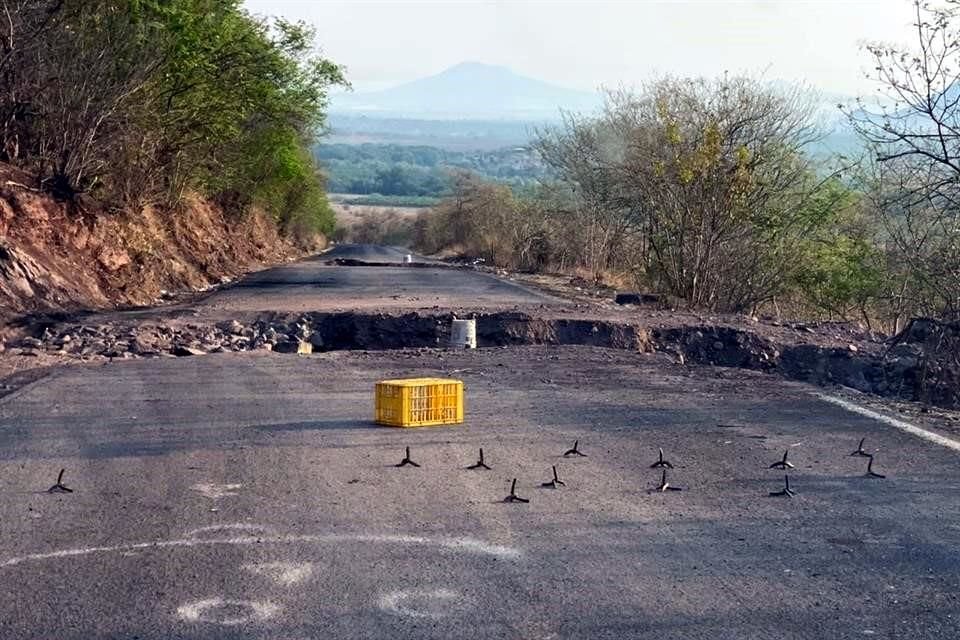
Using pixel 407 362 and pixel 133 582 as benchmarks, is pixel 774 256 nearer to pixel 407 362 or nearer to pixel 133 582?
pixel 407 362

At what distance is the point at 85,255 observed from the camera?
25.3 metres

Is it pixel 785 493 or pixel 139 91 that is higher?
pixel 139 91

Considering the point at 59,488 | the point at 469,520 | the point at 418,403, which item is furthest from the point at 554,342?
the point at 469,520

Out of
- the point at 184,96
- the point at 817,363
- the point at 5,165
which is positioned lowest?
the point at 817,363

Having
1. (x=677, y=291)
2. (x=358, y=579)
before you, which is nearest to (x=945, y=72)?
(x=677, y=291)

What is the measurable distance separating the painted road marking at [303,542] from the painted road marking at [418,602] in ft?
2.46

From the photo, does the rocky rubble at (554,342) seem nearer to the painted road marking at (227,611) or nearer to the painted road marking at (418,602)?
the painted road marking at (418,602)

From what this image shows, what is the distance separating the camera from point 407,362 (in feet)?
53.6

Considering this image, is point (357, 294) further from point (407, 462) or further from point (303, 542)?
point (303, 542)

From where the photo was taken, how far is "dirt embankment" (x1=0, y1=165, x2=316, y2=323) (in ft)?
69.4

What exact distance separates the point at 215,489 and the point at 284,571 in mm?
2151

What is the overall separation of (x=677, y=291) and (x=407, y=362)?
33.5 ft

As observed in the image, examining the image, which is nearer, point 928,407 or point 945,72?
point 928,407

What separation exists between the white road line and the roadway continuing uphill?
0.54 ft
